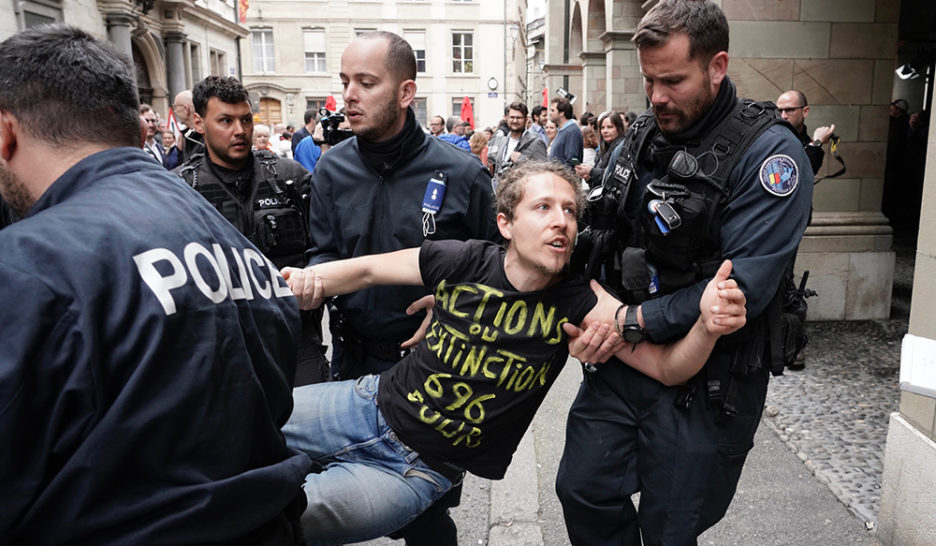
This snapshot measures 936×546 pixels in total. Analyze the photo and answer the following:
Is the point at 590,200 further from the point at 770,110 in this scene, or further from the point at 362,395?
the point at 362,395

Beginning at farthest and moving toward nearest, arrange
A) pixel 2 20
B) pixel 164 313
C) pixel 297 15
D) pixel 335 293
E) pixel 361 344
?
pixel 297 15 → pixel 2 20 → pixel 361 344 → pixel 335 293 → pixel 164 313

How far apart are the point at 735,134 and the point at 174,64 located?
2392cm

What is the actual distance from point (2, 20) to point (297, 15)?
97.3 feet

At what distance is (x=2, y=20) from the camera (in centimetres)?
1302

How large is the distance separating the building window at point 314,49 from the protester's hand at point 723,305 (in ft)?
139

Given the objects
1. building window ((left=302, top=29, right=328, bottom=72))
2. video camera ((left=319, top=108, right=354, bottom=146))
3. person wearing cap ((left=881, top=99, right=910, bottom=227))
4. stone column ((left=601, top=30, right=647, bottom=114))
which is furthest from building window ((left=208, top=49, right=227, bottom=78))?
video camera ((left=319, top=108, right=354, bottom=146))

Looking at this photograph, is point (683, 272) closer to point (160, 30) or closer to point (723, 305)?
point (723, 305)

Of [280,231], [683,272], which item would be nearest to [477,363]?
[683,272]

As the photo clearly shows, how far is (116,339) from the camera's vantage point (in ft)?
4.08

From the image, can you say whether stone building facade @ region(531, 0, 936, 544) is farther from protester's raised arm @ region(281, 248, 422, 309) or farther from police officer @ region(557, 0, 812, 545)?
protester's raised arm @ region(281, 248, 422, 309)

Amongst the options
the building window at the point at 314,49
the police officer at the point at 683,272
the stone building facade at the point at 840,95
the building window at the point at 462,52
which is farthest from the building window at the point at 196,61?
the police officer at the point at 683,272

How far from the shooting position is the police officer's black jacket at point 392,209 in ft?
9.29

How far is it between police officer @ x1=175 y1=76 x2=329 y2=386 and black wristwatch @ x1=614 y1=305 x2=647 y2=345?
1741 mm

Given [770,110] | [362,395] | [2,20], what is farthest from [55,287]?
[2,20]
